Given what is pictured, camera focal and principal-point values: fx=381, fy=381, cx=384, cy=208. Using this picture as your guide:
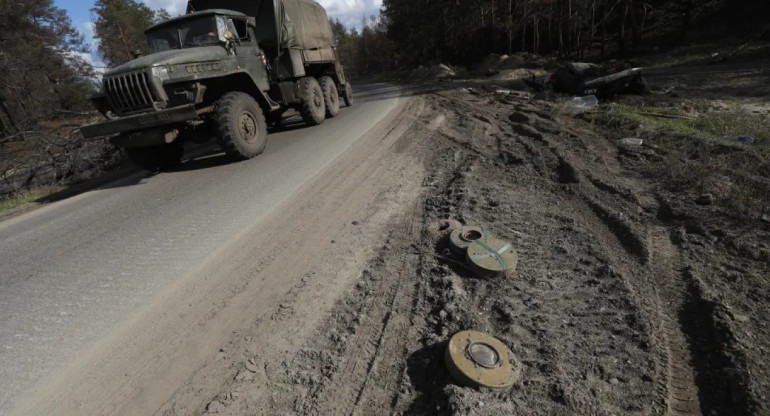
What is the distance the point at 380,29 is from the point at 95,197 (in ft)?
191

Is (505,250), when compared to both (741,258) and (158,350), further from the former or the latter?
(158,350)

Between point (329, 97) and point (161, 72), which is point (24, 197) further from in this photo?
point (329, 97)

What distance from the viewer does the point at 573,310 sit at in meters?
2.46

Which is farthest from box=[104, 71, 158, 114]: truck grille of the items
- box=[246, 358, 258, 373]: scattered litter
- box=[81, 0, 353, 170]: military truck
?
box=[246, 358, 258, 373]: scattered litter

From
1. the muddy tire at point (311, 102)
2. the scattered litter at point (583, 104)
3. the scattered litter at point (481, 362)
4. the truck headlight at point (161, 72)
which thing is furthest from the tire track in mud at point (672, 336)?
the muddy tire at point (311, 102)

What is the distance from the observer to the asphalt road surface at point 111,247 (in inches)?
100

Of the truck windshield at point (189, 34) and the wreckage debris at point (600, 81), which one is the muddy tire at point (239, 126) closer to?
the truck windshield at point (189, 34)

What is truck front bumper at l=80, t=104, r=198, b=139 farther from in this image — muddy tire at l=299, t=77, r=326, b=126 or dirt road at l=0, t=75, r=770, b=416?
muddy tire at l=299, t=77, r=326, b=126

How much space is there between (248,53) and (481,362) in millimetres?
7797

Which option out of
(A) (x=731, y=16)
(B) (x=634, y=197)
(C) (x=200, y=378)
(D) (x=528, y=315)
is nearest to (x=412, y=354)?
(D) (x=528, y=315)

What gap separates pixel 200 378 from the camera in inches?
84.8

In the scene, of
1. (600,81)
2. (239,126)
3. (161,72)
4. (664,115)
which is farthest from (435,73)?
(161,72)

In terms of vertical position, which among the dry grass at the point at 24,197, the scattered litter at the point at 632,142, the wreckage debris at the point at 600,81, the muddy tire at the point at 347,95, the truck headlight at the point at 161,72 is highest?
the truck headlight at the point at 161,72

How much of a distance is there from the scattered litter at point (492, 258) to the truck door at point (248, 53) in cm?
636
